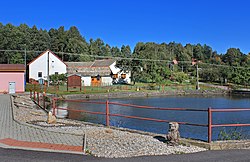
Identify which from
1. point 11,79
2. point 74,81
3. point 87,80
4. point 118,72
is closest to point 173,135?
point 11,79

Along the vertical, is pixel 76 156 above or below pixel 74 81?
below

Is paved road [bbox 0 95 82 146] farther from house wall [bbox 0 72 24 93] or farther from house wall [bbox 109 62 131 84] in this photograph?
house wall [bbox 109 62 131 84]

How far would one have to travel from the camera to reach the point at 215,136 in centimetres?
1230

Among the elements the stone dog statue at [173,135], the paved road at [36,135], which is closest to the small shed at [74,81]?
the paved road at [36,135]

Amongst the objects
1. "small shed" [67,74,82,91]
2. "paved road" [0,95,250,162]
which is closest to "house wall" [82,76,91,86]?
"small shed" [67,74,82,91]

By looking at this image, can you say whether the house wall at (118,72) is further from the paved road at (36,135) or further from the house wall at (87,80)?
the paved road at (36,135)

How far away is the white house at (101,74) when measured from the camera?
181 ft

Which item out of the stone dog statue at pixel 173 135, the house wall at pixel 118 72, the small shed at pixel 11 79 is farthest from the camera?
the house wall at pixel 118 72

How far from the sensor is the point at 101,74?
55031mm

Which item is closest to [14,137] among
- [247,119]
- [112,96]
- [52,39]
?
[247,119]

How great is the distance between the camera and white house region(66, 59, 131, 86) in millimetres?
55062

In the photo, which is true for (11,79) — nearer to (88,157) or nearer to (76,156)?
(76,156)

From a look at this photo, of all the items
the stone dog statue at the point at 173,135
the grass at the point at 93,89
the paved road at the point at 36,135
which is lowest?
the paved road at the point at 36,135

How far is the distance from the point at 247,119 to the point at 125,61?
38760 millimetres
